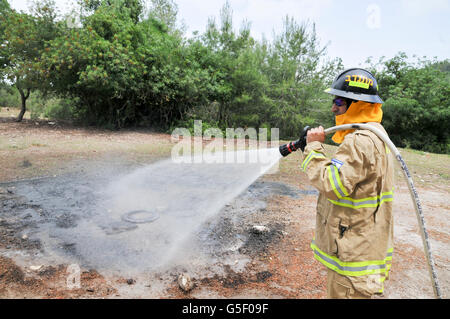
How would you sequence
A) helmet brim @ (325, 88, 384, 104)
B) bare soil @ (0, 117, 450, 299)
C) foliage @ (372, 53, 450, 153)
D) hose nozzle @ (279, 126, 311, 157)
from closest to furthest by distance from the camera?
helmet brim @ (325, 88, 384, 104), hose nozzle @ (279, 126, 311, 157), bare soil @ (0, 117, 450, 299), foliage @ (372, 53, 450, 153)

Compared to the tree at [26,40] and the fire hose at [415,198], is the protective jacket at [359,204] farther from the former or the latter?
the tree at [26,40]

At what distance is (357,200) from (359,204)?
28mm

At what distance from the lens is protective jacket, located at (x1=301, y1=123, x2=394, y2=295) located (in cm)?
163

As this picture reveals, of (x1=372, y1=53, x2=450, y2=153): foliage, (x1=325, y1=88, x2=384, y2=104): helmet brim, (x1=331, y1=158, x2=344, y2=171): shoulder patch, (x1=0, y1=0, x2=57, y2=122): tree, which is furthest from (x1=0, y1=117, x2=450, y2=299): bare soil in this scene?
(x1=372, y1=53, x2=450, y2=153): foliage

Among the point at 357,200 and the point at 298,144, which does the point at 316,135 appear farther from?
the point at 357,200

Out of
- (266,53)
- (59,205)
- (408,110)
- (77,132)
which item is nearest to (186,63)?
(266,53)

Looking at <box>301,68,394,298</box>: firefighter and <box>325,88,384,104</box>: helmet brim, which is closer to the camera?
<box>301,68,394,298</box>: firefighter

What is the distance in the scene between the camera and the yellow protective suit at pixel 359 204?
1.63 metres

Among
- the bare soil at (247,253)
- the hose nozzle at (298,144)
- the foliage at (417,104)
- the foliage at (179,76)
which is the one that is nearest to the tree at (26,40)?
the foliage at (179,76)

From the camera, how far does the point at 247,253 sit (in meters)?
3.38

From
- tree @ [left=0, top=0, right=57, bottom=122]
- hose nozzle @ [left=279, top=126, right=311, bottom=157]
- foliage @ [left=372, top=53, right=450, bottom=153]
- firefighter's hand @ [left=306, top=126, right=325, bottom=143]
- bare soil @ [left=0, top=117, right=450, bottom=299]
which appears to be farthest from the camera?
foliage @ [left=372, top=53, right=450, bottom=153]

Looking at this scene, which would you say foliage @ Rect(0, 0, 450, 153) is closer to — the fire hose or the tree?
the tree

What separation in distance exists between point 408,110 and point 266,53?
10929 millimetres

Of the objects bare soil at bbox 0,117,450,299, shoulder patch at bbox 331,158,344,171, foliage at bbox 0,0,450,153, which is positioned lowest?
bare soil at bbox 0,117,450,299
